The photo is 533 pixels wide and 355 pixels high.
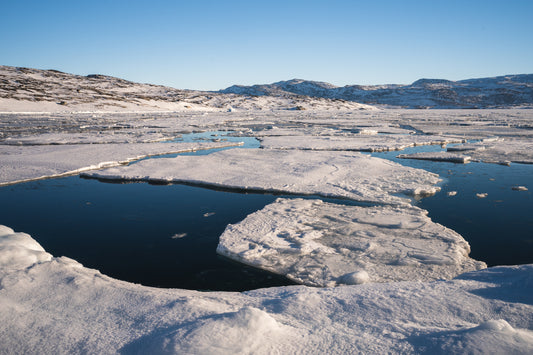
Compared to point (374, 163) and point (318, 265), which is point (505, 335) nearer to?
point (318, 265)

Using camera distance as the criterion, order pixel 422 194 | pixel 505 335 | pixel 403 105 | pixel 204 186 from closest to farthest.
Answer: pixel 505 335 → pixel 422 194 → pixel 204 186 → pixel 403 105

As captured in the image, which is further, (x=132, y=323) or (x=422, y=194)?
(x=422, y=194)

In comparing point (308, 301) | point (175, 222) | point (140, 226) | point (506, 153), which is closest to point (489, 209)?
point (308, 301)

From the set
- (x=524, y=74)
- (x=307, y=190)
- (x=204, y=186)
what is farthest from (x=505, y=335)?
(x=524, y=74)

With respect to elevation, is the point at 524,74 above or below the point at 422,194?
above

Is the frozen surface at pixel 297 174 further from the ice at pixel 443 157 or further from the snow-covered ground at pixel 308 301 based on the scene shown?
the ice at pixel 443 157

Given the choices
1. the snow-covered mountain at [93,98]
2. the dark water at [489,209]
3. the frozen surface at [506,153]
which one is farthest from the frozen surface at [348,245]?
the snow-covered mountain at [93,98]
